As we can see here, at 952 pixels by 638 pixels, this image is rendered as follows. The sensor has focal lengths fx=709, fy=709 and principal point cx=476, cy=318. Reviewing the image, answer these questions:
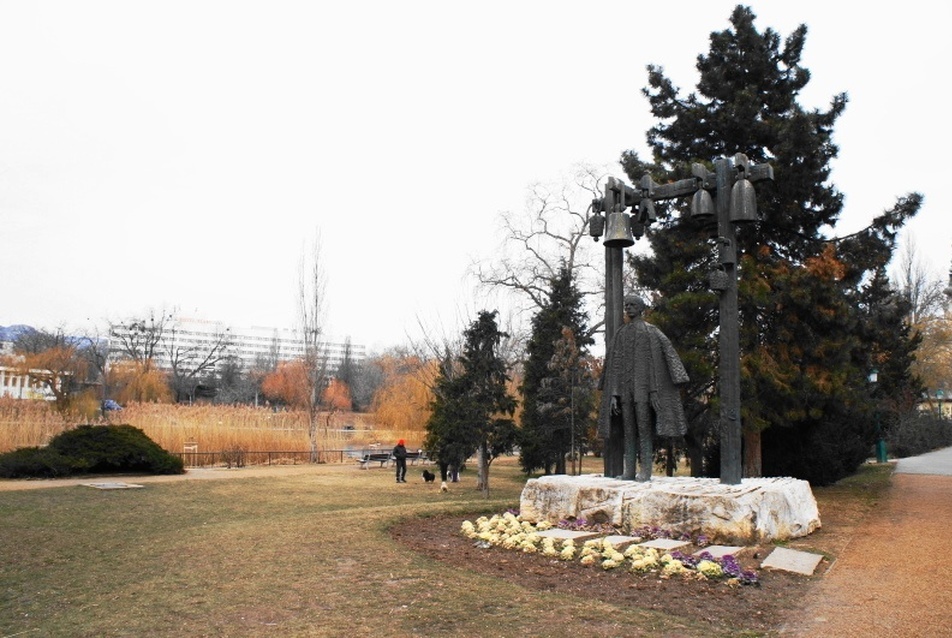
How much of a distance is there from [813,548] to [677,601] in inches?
121

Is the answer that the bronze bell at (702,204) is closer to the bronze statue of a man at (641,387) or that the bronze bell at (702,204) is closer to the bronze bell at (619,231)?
the bronze bell at (619,231)

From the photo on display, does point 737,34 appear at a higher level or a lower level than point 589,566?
higher

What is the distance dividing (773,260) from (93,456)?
1792 cm

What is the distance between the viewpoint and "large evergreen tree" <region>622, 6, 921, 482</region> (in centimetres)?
1291

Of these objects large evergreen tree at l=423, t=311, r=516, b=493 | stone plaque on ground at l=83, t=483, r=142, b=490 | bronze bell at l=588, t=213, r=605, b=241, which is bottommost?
stone plaque on ground at l=83, t=483, r=142, b=490

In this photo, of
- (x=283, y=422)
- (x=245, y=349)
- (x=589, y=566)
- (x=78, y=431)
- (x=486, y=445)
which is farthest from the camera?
(x=245, y=349)

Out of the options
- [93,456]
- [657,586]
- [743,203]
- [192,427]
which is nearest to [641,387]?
[743,203]

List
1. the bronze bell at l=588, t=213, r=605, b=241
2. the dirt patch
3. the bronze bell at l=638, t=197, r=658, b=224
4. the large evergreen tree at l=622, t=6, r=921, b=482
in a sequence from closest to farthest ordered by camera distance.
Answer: the dirt patch, the bronze bell at l=638, t=197, r=658, b=224, the bronze bell at l=588, t=213, r=605, b=241, the large evergreen tree at l=622, t=6, r=921, b=482

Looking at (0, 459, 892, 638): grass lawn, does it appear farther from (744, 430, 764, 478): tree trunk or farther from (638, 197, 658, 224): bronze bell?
(744, 430, 764, 478): tree trunk

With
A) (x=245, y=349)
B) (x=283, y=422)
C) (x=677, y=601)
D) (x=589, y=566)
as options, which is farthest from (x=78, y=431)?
(x=245, y=349)

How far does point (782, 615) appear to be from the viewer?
16.2 feet

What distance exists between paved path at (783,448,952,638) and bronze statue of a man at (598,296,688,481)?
234 cm

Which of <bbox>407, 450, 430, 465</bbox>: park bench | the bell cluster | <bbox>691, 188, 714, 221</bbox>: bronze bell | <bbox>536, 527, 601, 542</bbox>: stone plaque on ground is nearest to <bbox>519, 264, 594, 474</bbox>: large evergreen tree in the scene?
<bbox>407, 450, 430, 465</bbox>: park bench

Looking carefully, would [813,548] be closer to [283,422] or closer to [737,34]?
[737,34]
